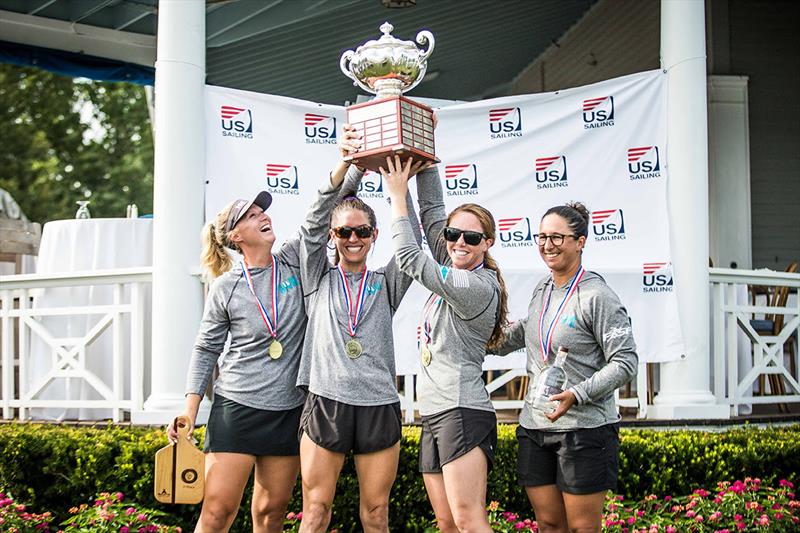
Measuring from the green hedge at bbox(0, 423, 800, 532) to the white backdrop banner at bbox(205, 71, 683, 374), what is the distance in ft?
3.86

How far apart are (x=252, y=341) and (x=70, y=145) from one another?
2859cm

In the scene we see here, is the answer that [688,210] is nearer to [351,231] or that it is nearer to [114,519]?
[351,231]

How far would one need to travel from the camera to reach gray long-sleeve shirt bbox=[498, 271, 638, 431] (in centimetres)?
323

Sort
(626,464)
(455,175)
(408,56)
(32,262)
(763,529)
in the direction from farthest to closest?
1. (32,262)
2. (455,175)
3. (626,464)
4. (763,529)
5. (408,56)

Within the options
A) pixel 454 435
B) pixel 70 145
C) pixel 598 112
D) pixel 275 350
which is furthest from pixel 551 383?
pixel 70 145

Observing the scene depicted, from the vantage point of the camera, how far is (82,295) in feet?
22.1

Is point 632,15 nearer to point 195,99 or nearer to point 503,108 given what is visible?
point 503,108

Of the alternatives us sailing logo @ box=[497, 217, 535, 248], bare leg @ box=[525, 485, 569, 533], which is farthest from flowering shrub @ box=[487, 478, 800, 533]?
us sailing logo @ box=[497, 217, 535, 248]

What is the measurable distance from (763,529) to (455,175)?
3426 millimetres

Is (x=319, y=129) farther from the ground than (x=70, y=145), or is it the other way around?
(x=70, y=145)

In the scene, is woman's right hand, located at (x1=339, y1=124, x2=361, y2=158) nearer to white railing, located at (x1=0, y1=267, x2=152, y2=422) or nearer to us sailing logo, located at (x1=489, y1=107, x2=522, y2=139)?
white railing, located at (x1=0, y1=267, x2=152, y2=422)

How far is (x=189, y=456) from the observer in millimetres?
3430

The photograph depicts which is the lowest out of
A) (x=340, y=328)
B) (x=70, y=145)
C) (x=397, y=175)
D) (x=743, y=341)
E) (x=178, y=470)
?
(x=178, y=470)

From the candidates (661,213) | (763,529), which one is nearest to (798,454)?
(763,529)
